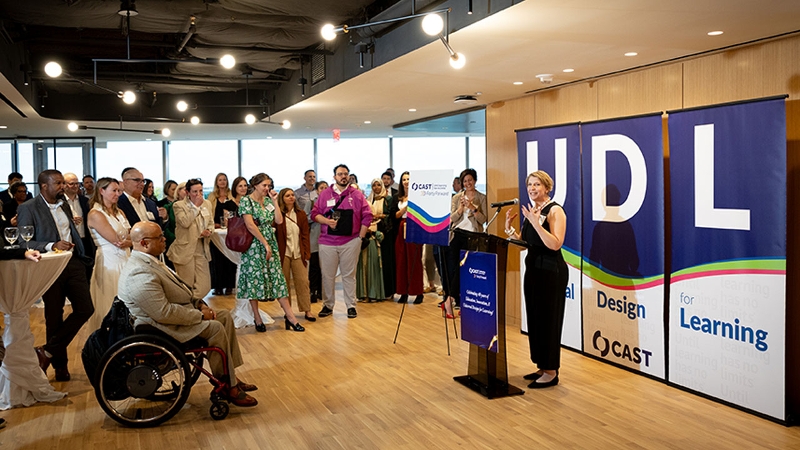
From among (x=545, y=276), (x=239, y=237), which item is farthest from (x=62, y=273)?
(x=545, y=276)

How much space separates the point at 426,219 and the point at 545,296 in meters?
1.58

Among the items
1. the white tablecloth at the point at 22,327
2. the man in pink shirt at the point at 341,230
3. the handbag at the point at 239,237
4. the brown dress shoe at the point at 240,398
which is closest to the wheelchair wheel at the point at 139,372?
the brown dress shoe at the point at 240,398

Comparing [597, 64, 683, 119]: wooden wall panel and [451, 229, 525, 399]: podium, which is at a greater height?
[597, 64, 683, 119]: wooden wall panel

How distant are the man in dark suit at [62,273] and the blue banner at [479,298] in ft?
9.55

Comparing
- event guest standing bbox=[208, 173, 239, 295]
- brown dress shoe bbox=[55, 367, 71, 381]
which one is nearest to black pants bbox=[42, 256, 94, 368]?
brown dress shoe bbox=[55, 367, 71, 381]

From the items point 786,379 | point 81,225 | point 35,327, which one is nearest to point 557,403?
point 786,379

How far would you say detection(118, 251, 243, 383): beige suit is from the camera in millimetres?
4188

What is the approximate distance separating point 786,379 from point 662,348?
3.40 feet

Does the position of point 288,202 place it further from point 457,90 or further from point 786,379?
point 786,379

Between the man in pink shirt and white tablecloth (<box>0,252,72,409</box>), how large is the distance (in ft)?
11.4

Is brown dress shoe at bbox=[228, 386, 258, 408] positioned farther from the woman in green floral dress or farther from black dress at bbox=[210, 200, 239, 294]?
black dress at bbox=[210, 200, 239, 294]

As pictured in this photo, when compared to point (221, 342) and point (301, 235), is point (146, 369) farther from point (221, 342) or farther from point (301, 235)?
point (301, 235)

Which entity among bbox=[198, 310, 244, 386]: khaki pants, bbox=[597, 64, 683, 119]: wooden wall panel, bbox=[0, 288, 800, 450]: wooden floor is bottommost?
bbox=[0, 288, 800, 450]: wooden floor

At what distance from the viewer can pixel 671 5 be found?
3.71 metres
